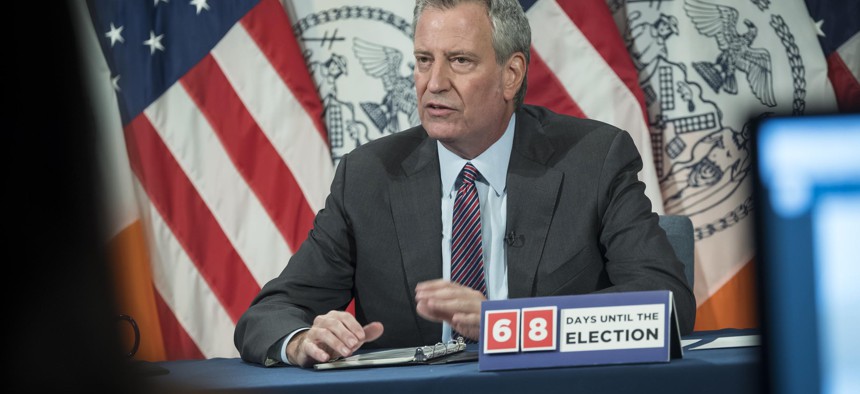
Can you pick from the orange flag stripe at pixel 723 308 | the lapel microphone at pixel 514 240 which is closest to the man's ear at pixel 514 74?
the lapel microphone at pixel 514 240

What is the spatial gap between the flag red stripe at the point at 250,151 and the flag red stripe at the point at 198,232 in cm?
19

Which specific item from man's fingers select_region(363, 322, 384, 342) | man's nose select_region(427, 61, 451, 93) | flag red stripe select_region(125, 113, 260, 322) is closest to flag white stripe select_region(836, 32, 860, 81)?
man's nose select_region(427, 61, 451, 93)

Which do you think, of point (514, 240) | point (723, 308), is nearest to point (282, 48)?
point (514, 240)

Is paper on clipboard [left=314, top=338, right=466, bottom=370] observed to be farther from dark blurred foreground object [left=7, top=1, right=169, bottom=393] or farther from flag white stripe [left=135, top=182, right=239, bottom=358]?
flag white stripe [left=135, top=182, right=239, bottom=358]

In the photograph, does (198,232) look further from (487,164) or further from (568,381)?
(568,381)

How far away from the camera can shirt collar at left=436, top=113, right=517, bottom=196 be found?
2376mm

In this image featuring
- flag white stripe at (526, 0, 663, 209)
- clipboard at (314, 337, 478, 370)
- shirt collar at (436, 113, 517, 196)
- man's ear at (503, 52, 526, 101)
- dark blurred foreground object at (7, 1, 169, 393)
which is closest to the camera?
dark blurred foreground object at (7, 1, 169, 393)

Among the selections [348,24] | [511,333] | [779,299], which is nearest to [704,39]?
[348,24]

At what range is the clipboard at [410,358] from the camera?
5.07ft

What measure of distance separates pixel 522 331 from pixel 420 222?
92cm

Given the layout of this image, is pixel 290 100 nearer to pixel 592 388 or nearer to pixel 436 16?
pixel 436 16

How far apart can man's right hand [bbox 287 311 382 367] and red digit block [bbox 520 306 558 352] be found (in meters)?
0.38

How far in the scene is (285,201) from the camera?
11.4ft

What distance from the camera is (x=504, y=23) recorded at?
2.50m
